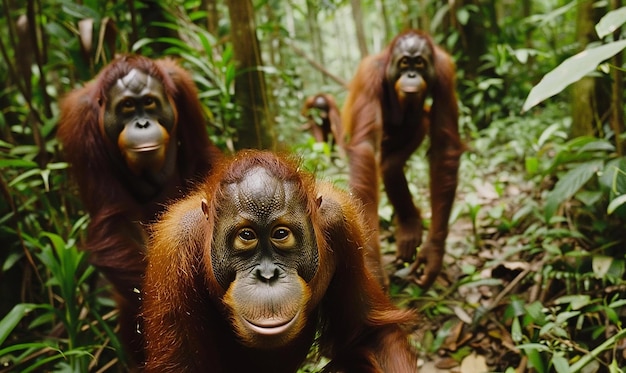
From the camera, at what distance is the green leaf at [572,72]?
5.53ft

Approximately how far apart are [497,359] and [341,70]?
Result: 1057 centimetres

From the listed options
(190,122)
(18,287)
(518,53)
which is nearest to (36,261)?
(18,287)

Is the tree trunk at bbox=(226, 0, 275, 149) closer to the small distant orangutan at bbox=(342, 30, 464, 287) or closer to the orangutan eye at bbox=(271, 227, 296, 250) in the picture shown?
the small distant orangutan at bbox=(342, 30, 464, 287)

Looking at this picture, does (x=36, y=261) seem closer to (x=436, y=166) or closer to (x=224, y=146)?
(x=224, y=146)

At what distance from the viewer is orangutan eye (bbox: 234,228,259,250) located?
1.83 m

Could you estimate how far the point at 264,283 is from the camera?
1.75m

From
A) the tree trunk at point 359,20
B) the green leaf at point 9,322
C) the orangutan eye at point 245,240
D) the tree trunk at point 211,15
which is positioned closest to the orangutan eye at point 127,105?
the green leaf at point 9,322

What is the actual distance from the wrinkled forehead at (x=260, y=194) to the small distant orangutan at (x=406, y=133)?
1.80 m

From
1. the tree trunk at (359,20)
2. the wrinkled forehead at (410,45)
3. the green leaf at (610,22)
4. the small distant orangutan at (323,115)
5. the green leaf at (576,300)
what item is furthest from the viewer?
the small distant orangutan at (323,115)

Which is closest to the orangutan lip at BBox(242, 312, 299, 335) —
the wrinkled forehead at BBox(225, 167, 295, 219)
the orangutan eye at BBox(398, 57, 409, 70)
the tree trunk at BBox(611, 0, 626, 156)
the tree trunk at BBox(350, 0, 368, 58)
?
→ the wrinkled forehead at BBox(225, 167, 295, 219)

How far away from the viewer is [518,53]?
404 cm

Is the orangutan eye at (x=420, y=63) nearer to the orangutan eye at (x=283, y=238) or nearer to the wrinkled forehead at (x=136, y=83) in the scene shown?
the wrinkled forehead at (x=136, y=83)

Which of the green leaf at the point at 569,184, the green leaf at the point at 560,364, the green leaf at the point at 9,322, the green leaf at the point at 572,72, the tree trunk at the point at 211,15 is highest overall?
the tree trunk at the point at 211,15

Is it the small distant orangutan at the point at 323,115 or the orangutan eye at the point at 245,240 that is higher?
the orangutan eye at the point at 245,240
